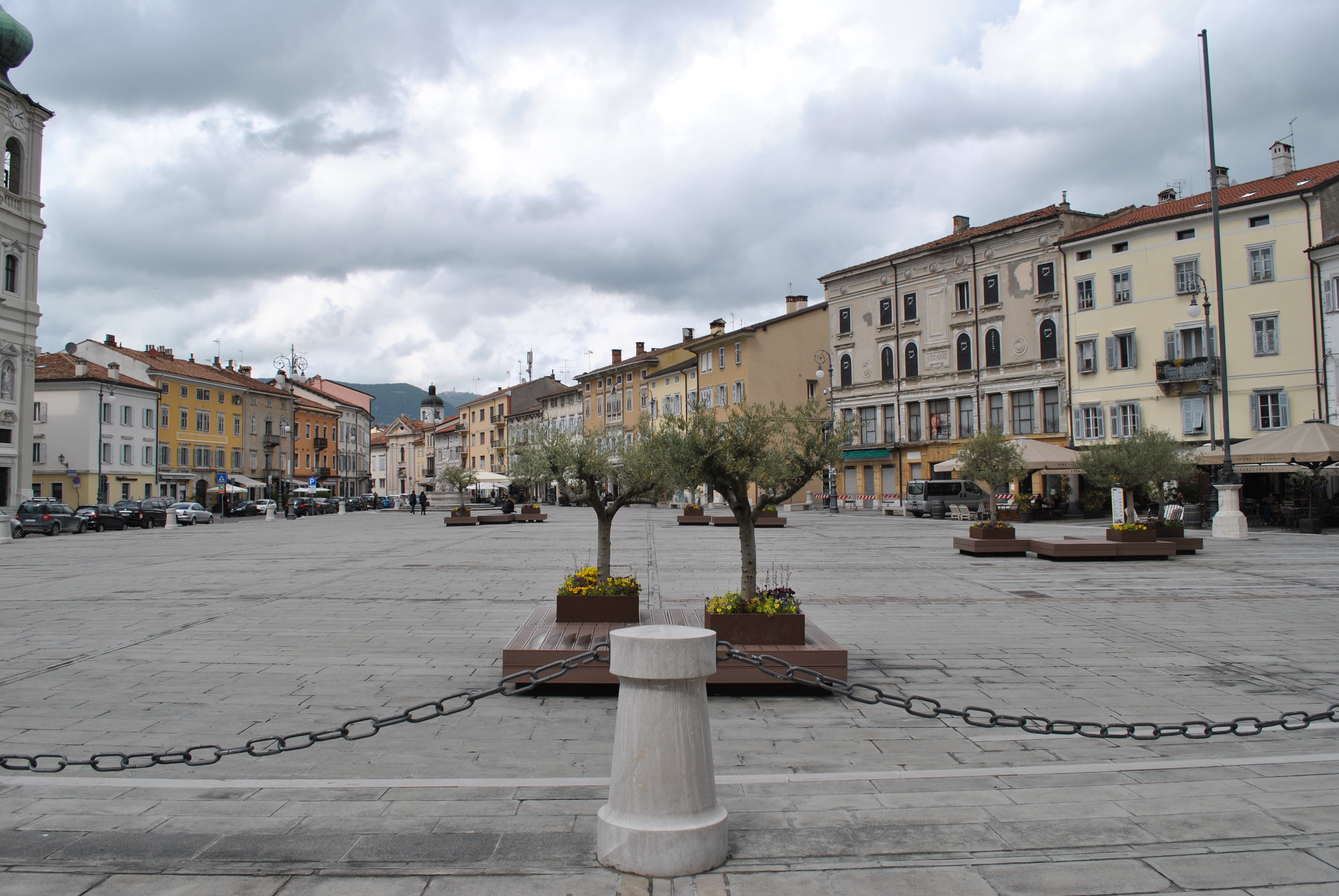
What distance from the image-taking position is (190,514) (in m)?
46.5

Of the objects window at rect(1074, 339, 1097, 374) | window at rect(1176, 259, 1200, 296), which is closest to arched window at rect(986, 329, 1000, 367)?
window at rect(1074, 339, 1097, 374)

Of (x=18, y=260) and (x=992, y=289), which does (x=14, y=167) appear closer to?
(x=18, y=260)

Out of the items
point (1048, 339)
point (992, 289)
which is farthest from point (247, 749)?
point (992, 289)

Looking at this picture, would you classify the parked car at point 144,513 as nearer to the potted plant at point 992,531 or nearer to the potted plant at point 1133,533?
the potted plant at point 992,531

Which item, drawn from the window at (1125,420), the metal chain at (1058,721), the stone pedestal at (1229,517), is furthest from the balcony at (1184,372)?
the metal chain at (1058,721)

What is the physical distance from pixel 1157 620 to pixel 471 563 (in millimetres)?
13072

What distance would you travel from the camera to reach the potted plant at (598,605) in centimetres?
823

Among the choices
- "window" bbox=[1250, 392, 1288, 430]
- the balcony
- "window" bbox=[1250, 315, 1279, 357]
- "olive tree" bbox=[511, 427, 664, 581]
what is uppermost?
"window" bbox=[1250, 315, 1279, 357]

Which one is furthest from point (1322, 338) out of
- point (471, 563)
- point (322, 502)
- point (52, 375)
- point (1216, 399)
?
point (52, 375)

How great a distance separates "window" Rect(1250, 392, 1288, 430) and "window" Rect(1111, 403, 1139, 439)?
443cm

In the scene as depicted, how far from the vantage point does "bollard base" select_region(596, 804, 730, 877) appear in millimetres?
3539

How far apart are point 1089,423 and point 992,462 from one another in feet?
60.3

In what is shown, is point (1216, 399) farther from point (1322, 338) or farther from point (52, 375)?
point (52, 375)

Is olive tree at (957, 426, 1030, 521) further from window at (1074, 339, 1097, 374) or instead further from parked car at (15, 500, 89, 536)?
parked car at (15, 500, 89, 536)
